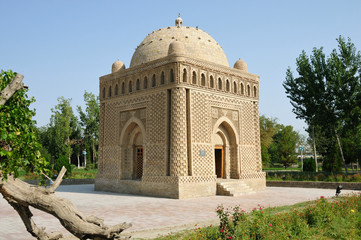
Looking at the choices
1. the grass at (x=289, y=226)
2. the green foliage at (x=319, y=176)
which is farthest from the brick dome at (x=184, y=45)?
the grass at (x=289, y=226)

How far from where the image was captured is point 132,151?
17.1m

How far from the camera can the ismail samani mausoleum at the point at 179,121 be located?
571 inches

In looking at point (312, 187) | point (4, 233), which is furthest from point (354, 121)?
point (4, 233)

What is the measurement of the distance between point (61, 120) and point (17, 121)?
41145mm

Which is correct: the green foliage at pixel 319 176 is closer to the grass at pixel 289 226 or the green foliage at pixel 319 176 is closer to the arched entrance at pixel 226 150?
the arched entrance at pixel 226 150

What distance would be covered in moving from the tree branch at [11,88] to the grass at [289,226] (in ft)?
12.4

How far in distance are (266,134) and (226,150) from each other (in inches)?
1069

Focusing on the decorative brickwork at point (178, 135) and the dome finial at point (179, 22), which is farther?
the dome finial at point (179, 22)

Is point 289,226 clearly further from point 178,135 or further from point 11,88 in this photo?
point 178,135

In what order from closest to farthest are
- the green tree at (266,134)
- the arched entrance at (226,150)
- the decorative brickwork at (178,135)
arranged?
1. the decorative brickwork at (178,135)
2. the arched entrance at (226,150)
3. the green tree at (266,134)

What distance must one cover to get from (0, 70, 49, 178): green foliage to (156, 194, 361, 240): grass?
3194 millimetres

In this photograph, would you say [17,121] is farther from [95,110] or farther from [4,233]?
[95,110]

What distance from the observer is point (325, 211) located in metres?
7.57

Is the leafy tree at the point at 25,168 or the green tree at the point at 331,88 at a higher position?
the green tree at the point at 331,88
